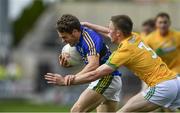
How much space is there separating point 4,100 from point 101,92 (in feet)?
70.8

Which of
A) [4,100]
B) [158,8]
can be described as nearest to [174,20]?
[158,8]

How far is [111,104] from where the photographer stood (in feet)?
42.9

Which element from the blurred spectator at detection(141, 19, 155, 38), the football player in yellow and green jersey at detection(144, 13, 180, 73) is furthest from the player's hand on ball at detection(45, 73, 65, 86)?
the blurred spectator at detection(141, 19, 155, 38)

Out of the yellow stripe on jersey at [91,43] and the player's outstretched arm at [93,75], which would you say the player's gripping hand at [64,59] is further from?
the player's outstretched arm at [93,75]

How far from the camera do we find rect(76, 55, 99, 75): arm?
11945 millimetres

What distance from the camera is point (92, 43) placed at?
40.5 ft

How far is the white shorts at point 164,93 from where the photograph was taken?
11961 mm

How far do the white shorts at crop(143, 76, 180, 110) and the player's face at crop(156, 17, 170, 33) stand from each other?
404 centimetres

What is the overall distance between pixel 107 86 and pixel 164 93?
1.15m

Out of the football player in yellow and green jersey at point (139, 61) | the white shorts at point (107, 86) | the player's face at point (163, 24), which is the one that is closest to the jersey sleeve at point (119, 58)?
the football player in yellow and green jersey at point (139, 61)

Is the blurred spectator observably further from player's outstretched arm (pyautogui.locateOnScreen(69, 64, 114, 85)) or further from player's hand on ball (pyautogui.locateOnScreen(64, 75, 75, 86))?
player's hand on ball (pyautogui.locateOnScreen(64, 75, 75, 86))

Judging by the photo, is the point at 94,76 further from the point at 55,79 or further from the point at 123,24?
the point at 123,24

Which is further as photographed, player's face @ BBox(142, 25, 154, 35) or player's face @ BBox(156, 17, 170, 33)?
player's face @ BBox(142, 25, 154, 35)

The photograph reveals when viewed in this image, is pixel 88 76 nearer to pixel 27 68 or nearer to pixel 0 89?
pixel 0 89
